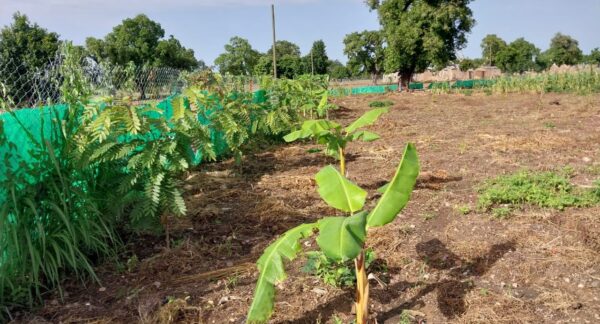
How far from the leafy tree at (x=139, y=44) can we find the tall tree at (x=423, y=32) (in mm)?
28614

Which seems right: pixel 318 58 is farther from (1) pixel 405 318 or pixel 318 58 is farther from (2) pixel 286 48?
(1) pixel 405 318

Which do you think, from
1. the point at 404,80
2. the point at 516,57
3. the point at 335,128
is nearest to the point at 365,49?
the point at 404,80

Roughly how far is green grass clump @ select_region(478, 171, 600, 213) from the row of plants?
2.81 metres

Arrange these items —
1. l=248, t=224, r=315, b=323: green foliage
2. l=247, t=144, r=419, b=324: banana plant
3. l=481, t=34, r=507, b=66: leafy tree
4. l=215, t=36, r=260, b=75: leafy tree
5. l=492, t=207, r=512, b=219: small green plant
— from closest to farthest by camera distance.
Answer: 1. l=247, t=144, r=419, b=324: banana plant
2. l=248, t=224, r=315, b=323: green foliage
3. l=492, t=207, r=512, b=219: small green plant
4. l=215, t=36, r=260, b=75: leafy tree
5. l=481, t=34, r=507, b=66: leafy tree

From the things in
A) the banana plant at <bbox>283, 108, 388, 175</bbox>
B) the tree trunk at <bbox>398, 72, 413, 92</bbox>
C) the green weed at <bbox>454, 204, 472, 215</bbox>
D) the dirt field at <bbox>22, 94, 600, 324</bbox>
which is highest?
the tree trunk at <bbox>398, 72, 413, 92</bbox>

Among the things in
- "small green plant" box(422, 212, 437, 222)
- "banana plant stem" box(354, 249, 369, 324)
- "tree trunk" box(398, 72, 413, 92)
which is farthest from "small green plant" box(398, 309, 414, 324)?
"tree trunk" box(398, 72, 413, 92)

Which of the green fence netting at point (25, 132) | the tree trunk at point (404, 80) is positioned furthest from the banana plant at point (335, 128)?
the tree trunk at point (404, 80)

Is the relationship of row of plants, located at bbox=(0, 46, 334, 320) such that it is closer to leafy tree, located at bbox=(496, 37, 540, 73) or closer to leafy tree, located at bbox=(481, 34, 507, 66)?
leafy tree, located at bbox=(496, 37, 540, 73)

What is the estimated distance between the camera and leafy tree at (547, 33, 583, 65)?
69.0m

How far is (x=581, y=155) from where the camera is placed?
6.65 m

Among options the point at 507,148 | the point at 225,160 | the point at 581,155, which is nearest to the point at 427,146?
the point at 507,148

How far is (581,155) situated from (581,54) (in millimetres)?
78620

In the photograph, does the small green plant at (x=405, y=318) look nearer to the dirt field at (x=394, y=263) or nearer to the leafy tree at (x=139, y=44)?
the dirt field at (x=394, y=263)

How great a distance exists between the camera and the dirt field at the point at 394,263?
110 inches
